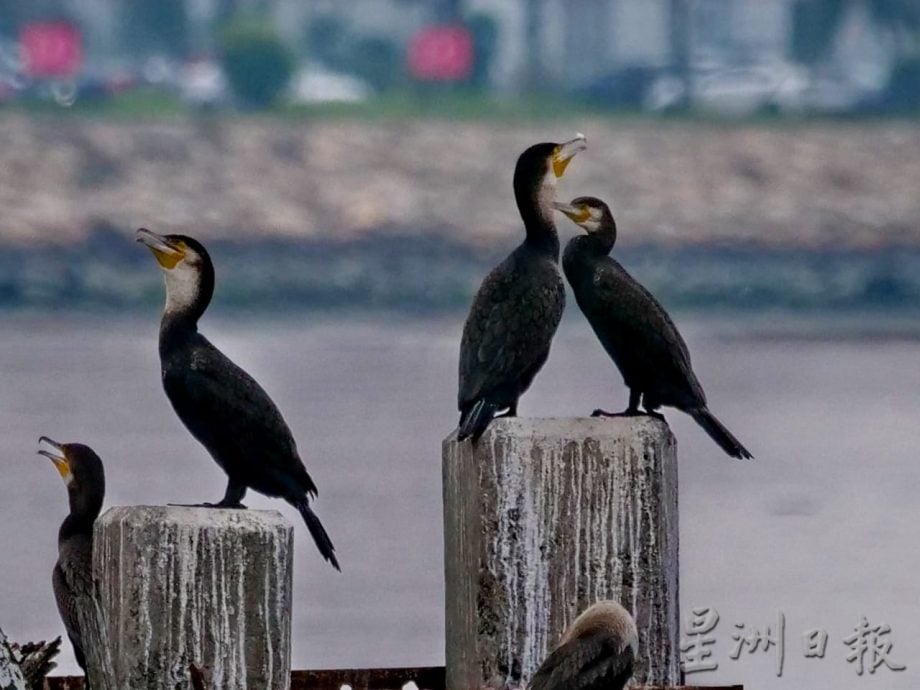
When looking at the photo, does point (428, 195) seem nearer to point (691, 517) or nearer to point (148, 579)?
point (691, 517)

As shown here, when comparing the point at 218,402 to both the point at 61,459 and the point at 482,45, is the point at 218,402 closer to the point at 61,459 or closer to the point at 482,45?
the point at 61,459

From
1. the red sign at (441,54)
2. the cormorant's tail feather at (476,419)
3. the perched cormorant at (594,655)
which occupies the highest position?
the red sign at (441,54)

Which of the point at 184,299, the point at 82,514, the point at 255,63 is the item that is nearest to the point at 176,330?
the point at 184,299

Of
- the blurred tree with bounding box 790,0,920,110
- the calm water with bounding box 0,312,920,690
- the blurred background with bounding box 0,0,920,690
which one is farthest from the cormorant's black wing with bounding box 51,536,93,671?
the blurred tree with bounding box 790,0,920,110

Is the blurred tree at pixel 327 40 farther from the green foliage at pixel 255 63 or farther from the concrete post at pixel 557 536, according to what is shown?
the concrete post at pixel 557 536

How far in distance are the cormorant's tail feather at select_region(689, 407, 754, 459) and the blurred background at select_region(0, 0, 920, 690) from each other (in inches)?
215

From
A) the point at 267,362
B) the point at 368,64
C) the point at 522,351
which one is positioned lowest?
the point at 522,351

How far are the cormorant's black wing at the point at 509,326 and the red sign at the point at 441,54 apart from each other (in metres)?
41.0

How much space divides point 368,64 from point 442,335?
14483 mm

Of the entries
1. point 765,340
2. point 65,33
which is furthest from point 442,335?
point 65,33

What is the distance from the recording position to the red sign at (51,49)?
4697 cm

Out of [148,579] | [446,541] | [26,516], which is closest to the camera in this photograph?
[148,579]

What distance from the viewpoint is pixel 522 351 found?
19.7ft

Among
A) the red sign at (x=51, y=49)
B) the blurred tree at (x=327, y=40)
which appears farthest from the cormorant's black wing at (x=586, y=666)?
the blurred tree at (x=327, y=40)
